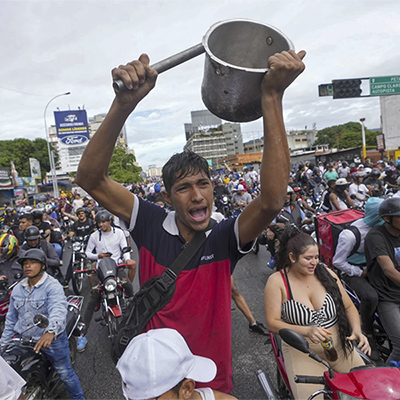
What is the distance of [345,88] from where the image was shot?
54.0ft

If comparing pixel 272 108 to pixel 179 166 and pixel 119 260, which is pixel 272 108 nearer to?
pixel 179 166

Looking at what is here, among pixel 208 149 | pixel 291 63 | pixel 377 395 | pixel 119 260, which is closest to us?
pixel 291 63

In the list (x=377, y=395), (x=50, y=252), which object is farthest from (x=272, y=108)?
(x=50, y=252)

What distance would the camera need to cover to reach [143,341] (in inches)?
59.0

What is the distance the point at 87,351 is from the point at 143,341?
3.93m

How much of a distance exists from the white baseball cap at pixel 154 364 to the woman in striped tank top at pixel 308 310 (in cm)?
130

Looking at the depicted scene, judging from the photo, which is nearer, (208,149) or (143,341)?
(143,341)

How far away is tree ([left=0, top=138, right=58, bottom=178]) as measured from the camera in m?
57.8

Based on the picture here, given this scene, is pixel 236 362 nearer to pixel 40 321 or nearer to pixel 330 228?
pixel 330 228

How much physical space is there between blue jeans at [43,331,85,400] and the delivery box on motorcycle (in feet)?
11.1

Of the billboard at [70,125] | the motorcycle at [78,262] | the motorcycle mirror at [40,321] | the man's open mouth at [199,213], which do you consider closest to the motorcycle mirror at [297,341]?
the man's open mouth at [199,213]

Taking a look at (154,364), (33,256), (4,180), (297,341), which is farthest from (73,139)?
(154,364)

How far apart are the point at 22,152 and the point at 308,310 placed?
6756 centimetres

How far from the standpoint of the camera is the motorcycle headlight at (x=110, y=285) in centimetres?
477
